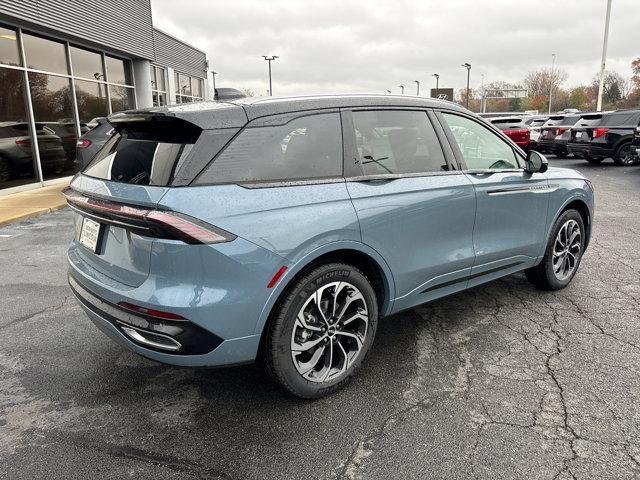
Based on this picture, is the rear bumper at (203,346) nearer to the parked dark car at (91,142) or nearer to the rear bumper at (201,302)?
the rear bumper at (201,302)

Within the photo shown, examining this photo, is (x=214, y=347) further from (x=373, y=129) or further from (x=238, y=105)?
(x=373, y=129)

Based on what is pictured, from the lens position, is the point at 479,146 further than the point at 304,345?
Yes

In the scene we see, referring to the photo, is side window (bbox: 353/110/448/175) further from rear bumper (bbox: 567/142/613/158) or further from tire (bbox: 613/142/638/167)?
tire (bbox: 613/142/638/167)

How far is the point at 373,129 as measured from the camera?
308 centimetres

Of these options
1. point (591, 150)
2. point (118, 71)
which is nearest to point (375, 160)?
point (591, 150)

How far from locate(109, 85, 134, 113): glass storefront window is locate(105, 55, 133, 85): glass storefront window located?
0.75ft

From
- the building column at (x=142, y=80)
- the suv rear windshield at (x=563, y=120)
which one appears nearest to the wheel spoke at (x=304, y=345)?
the building column at (x=142, y=80)

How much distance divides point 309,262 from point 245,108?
0.87 metres

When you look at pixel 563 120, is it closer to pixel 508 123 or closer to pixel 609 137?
pixel 508 123

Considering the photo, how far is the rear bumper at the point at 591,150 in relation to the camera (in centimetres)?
1462

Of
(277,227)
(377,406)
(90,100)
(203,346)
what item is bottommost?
(377,406)

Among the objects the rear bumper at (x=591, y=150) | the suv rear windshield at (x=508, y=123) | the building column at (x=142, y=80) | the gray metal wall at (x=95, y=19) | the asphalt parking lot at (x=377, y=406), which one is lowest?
the asphalt parking lot at (x=377, y=406)

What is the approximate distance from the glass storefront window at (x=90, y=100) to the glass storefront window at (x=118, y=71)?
2.60 ft

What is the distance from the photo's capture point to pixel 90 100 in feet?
45.5
